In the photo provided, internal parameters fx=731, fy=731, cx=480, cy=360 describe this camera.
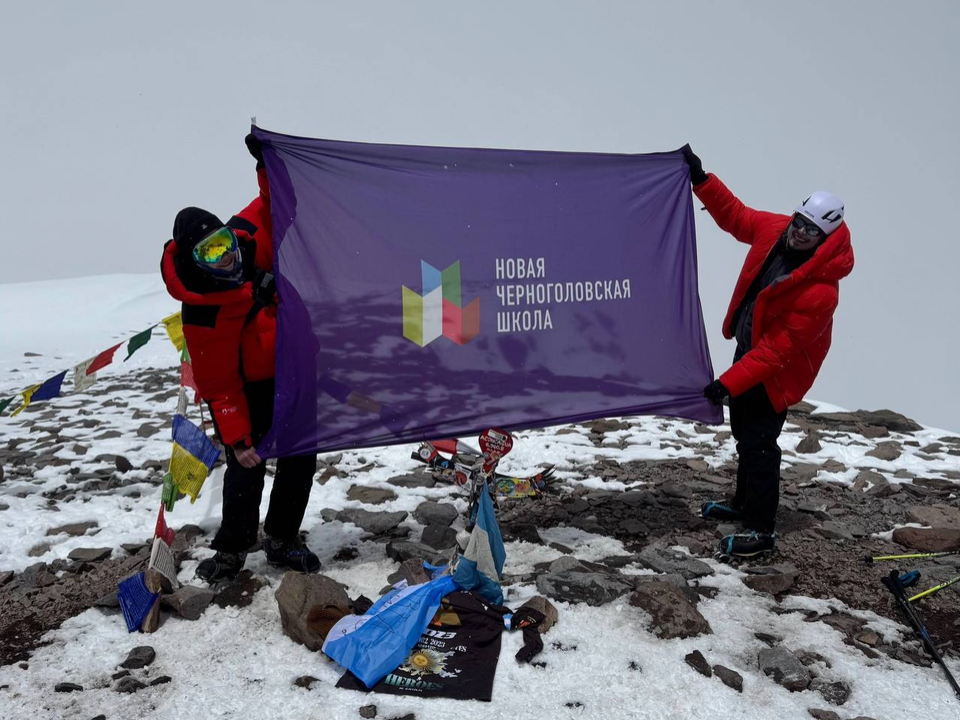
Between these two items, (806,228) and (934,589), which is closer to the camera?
(934,589)

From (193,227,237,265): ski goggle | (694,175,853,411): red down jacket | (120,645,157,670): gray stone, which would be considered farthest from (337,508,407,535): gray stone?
(694,175,853,411): red down jacket

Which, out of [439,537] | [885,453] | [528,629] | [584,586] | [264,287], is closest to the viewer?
[528,629]

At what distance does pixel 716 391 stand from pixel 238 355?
2678mm

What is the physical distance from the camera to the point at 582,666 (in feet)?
10.3

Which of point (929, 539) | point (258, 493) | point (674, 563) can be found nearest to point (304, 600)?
point (258, 493)

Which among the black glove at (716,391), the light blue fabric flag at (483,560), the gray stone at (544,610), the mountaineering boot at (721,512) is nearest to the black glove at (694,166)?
the black glove at (716,391)

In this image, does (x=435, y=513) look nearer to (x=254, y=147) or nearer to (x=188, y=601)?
(x=188, y=601)

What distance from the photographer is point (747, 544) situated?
423 cm

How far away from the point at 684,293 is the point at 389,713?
292cm

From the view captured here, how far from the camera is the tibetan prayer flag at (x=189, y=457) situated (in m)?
3.89

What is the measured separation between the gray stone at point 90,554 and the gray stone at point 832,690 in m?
3.78

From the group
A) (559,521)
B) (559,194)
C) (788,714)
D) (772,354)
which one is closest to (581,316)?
(559,194)

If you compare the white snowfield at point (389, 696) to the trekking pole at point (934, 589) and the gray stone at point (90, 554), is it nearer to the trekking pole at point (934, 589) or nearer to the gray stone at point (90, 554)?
the gray stone at point (90, 554)

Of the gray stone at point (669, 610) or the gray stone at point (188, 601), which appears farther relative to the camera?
the gray stone at point (188, 601)
